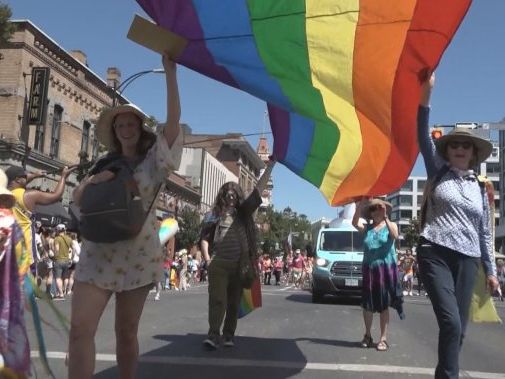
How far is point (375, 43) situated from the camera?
4.40 meters

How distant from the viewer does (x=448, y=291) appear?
13.4 feet

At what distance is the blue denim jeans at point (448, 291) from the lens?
398 centimetres

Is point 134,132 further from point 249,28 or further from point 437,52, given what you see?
point 437,52

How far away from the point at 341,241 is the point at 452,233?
12632mm

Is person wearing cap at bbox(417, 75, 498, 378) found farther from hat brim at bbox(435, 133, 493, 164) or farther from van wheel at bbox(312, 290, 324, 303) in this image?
van wheel at bbox(312, 290, 324, 303)

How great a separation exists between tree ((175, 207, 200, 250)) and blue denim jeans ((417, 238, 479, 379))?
137 feet

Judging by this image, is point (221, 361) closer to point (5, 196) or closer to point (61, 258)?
point (5, 196)

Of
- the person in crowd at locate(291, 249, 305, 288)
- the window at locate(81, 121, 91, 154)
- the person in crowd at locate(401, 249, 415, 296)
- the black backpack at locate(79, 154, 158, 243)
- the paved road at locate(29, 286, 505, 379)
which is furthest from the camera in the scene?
the window at locate(81, 121, 91, 154)

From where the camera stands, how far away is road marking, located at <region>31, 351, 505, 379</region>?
573cm

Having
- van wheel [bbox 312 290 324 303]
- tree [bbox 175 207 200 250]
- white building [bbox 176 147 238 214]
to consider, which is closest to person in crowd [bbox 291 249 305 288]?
van wheel [bbox 312 290 324 303]

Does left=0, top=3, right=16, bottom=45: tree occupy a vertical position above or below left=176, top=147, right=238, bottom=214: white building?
below

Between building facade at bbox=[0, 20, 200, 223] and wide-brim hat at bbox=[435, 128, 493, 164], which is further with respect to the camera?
building facade at bbox=[0, 20, 200, 223]

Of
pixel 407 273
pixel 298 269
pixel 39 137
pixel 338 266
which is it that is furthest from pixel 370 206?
pixel 39 137

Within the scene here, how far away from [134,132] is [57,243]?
11.0 m
